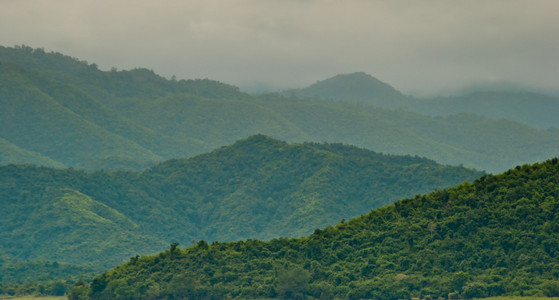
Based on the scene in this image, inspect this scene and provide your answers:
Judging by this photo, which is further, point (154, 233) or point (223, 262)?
point (154, 233)

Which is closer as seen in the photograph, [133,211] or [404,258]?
[404,258]

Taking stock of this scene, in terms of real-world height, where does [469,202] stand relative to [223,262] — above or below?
above

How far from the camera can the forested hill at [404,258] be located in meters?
79.4

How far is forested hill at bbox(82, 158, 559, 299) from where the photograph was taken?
79.4 m

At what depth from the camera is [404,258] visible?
282 ft

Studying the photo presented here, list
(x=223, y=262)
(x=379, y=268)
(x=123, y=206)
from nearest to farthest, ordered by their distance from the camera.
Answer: (x=379, y=268)
(x=223, y=262)
(x=123, y=206)

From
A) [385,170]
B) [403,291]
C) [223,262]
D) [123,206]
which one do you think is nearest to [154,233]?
[123,206]

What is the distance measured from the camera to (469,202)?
88500mm

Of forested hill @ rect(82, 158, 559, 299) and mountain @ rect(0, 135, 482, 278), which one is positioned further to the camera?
mountain @ rect(0, 135, 482, 278)

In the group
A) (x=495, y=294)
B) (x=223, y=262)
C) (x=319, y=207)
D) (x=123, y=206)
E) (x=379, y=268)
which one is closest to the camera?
(x=495, y=294)

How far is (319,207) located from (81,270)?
196 feet

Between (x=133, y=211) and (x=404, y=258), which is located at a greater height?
(x=133, y=211)

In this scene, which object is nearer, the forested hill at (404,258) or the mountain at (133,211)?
the forested hill at (404,258)

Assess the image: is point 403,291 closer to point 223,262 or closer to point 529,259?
point 529,259
